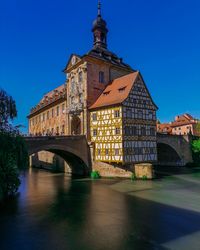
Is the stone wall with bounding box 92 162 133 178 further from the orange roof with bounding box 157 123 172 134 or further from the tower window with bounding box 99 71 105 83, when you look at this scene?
the orange roof with bounding box 157 123 172 134

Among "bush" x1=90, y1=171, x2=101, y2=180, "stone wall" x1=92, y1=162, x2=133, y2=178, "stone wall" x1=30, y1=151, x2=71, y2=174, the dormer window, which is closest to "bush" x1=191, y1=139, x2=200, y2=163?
"stone wall" x1=92, y1=162, x2=133, y2=178

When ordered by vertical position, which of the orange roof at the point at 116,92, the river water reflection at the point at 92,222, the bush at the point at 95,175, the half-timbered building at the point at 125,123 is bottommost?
the river water reflection at the point at 92,222

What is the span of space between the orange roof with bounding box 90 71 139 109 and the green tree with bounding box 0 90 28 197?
11.9 metres

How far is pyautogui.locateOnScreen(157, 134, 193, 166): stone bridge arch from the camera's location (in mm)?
34963

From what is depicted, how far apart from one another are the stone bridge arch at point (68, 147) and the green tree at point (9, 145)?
7.06m

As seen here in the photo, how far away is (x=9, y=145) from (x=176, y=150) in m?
26.9

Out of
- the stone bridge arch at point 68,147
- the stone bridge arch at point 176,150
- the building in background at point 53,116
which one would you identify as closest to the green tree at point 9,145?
the stone bridge arch at point 68,147

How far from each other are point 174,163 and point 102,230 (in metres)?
28.3

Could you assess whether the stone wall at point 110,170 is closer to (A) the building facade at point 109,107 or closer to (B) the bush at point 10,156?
(A) the building facade at point 109,107

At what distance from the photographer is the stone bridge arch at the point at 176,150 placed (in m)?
35.0

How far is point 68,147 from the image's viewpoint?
25.5 m

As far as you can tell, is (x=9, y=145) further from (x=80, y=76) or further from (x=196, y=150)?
(x=196, y=150)

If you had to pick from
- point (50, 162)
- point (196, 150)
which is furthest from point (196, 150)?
point (50, 162)

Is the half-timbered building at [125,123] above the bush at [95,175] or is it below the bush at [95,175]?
above
